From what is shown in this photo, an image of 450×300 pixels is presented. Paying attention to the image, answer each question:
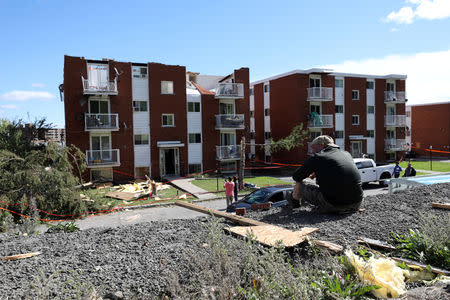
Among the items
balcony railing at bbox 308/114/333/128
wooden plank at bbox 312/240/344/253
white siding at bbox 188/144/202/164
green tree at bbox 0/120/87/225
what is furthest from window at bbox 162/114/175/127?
wooden plank at bbox 312/240/344/253

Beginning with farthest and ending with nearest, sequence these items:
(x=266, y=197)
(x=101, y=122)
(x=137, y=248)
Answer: (x=101, y=122), (x=266, y=197), (x=137, y=248)

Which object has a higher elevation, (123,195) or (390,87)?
(390,87)

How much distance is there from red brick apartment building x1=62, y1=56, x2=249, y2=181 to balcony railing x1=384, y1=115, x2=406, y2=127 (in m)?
17.9

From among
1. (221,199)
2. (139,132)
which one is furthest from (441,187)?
(139,132)

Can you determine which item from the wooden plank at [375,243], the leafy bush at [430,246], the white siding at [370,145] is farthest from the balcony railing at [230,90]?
the leafy bush at [430,246]

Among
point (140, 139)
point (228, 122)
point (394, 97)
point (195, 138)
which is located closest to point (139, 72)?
point (140, 139)

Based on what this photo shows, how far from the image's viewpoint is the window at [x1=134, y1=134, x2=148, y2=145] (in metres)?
27.7

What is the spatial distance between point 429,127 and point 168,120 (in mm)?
41496

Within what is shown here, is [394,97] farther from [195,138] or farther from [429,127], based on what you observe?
Result: [195,138]

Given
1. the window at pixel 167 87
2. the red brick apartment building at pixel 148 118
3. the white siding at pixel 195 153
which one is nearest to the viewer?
the red brick apartment building at pixel 148 118

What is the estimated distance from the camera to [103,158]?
2611cm

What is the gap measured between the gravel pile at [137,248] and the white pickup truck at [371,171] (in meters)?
14.6

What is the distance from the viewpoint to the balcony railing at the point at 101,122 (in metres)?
25.1

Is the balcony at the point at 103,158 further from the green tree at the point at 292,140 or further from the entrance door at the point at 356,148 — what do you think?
the entrance door at the point at 356,148
